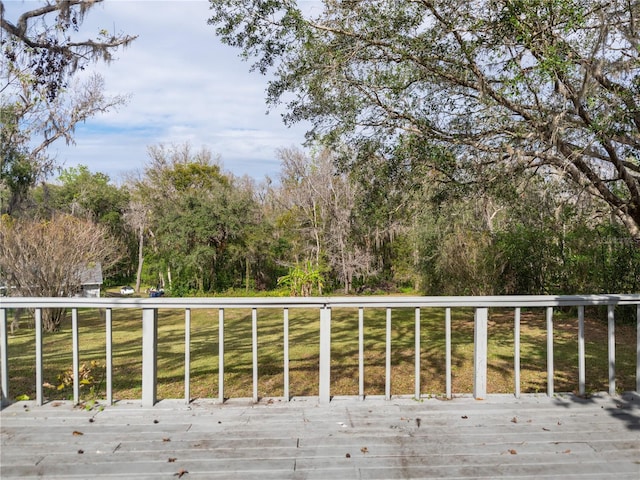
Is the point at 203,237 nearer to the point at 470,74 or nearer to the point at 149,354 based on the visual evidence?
the point at 470,74

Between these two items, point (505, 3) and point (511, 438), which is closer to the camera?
point (511, 438)

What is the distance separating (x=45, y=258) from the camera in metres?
8.66

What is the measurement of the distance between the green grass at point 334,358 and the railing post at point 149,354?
1048 mm

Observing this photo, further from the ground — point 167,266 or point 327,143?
point 327,143

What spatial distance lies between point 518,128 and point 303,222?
12466mm

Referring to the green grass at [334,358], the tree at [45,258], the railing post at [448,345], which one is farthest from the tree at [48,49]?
the railing post at [448,345]

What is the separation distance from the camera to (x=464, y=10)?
5074mm

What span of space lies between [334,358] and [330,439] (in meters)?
3.59

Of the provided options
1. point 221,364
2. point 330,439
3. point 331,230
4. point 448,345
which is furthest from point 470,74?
point 331,230

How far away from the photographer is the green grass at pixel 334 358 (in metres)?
4.43

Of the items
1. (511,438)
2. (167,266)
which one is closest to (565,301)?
(511,438)

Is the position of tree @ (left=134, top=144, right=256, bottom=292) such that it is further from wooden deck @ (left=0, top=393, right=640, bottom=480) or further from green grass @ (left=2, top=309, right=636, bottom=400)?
wooden deck @ (left=0, top=393, right=640, bottom=480)

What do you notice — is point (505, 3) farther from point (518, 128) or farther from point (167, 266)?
point (167, 266)

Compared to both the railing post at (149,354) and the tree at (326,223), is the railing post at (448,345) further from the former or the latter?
the tree at (326,223)
